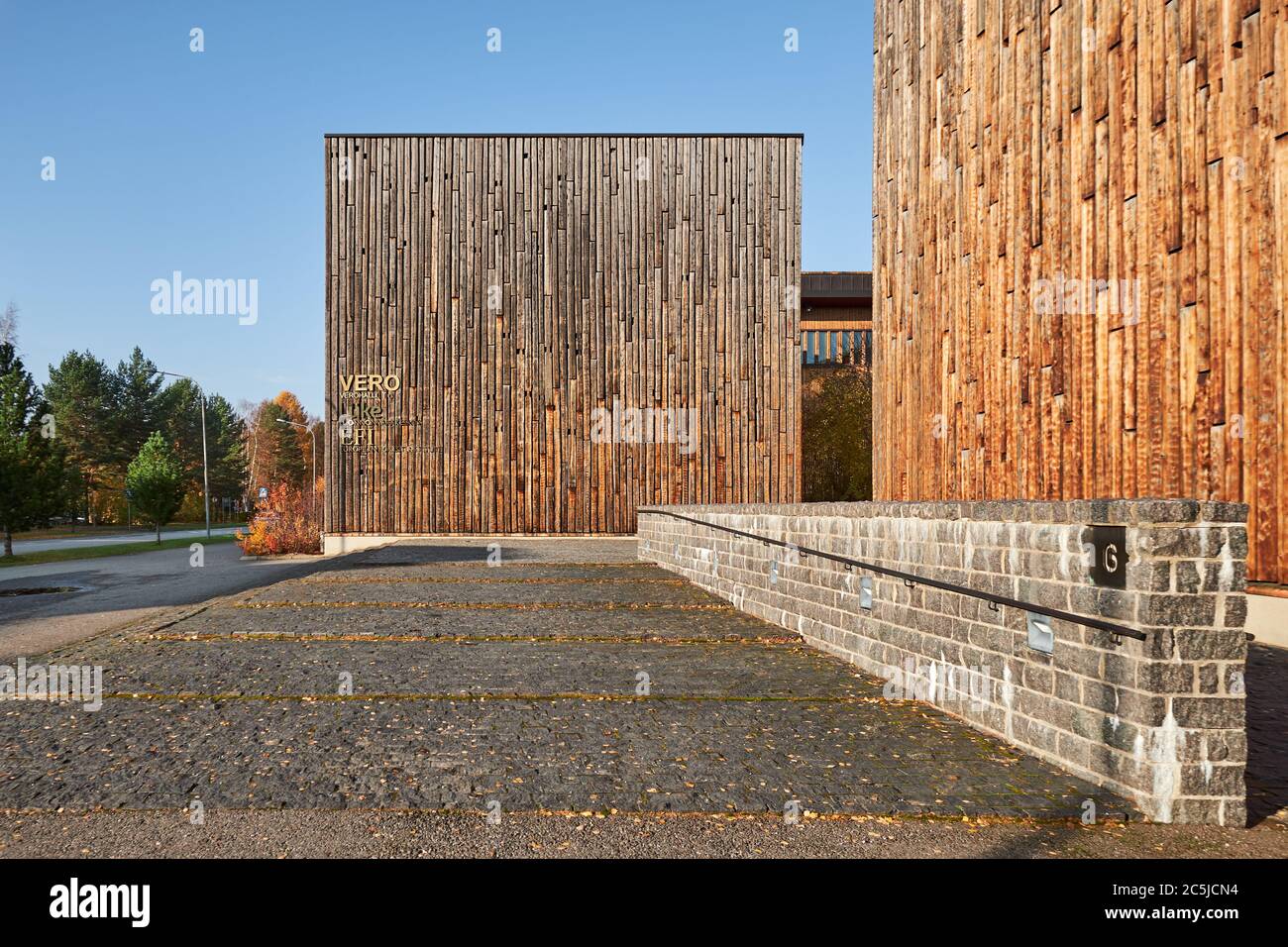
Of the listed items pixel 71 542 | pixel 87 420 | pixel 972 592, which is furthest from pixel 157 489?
pixel 972 592

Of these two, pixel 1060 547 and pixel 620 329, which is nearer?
pixel 1060 547

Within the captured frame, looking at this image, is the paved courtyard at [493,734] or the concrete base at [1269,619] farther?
the concrete base at [1269,619]

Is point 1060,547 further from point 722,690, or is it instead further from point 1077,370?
point 1077,370

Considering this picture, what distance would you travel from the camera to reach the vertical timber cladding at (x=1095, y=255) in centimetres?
639

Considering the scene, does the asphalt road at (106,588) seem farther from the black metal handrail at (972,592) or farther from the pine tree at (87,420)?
the pine tree at (87,420)

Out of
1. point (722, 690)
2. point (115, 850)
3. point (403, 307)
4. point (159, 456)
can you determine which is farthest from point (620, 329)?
point (159, 456)

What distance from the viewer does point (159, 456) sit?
35.2m

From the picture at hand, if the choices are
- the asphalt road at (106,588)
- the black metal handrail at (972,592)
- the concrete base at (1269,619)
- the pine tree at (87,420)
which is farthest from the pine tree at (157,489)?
the concrete base at (1269,619)

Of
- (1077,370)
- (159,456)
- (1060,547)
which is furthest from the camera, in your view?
(159,456)

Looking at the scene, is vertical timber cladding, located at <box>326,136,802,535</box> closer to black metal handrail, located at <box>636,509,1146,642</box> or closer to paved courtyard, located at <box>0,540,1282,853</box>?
black metal handrail, located at <box>636,509,1146,642</box>

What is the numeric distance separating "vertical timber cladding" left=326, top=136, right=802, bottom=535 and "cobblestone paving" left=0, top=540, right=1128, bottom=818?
10.7m

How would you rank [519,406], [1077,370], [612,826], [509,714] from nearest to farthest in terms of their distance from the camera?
[612,826] → [509,714] → [1077,370] → [519,406]

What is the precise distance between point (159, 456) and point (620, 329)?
89.7 feet

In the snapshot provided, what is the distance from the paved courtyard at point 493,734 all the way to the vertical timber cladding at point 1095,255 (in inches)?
148
